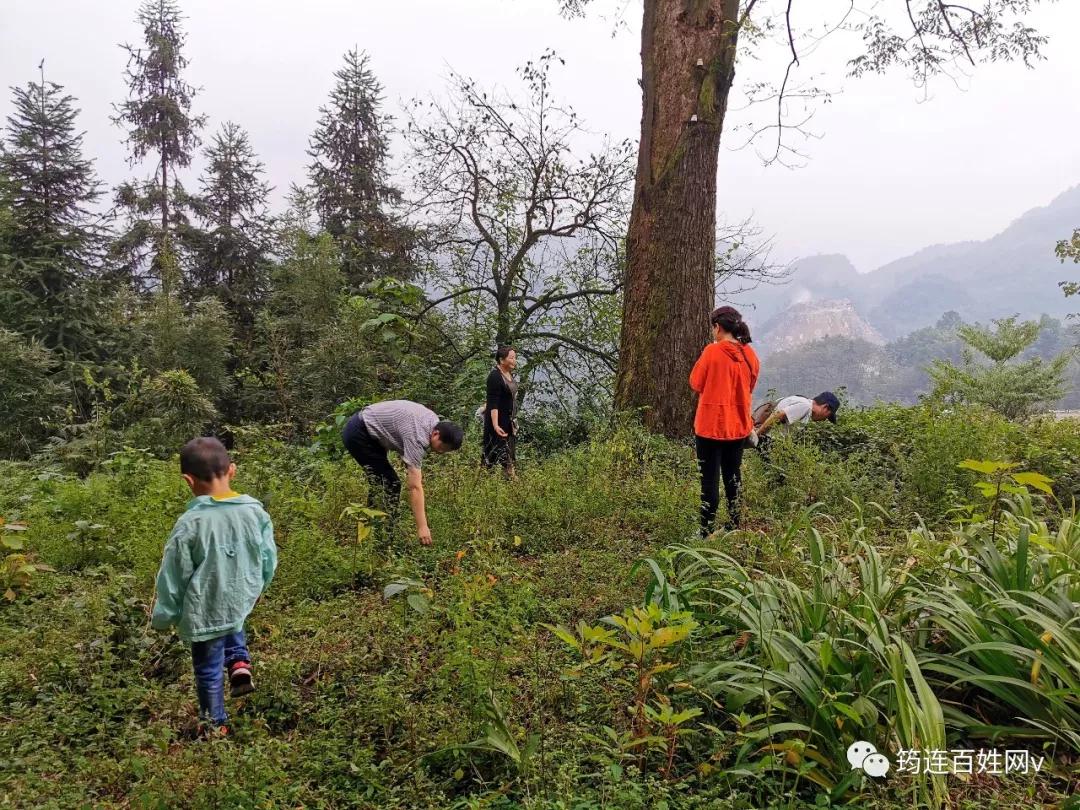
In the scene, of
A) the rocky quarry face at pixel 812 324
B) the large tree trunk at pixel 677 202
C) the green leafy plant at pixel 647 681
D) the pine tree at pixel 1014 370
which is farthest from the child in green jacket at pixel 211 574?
the rocky quarry face at pixel 812 324

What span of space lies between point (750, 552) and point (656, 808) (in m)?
1.82

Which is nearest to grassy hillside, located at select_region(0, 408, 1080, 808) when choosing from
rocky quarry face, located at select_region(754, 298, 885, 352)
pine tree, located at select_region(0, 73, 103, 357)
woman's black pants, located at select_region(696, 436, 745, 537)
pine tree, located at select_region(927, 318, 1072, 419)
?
woman's black pants, located at select_region(696, 436, 745, 537)

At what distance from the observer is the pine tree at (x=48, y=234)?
19891mm

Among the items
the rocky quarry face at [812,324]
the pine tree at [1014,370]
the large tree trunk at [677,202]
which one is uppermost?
the rocky quarry face at [812,324]

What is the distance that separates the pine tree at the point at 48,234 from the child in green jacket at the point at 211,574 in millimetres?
21162

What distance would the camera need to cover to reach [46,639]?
11.3 ft

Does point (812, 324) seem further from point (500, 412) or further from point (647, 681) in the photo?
point (647, 681)

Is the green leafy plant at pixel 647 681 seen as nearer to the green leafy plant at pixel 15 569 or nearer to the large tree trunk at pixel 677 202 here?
the green leafy plant at pixel 15 569

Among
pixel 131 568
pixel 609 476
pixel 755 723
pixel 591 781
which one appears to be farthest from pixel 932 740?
pixel 131 568

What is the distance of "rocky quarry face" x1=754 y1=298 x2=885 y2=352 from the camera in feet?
515

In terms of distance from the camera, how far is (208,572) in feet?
9.27

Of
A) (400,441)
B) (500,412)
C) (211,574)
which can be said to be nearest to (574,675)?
(211,574)

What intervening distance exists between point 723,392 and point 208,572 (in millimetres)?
3472

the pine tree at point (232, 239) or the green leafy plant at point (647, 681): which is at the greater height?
the pine tree at point (232, 239)
